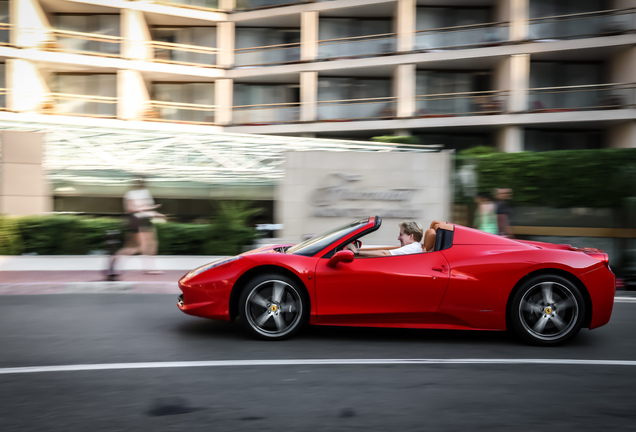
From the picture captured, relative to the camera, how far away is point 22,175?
43.2 feet

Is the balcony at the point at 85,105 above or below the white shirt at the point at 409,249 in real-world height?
above

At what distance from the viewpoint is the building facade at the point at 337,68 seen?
23812 millimetres

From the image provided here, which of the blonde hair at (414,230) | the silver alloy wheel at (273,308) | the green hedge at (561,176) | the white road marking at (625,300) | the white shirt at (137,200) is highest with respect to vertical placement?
the green hedge at (561,176)

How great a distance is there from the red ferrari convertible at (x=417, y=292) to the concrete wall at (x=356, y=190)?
846 cm

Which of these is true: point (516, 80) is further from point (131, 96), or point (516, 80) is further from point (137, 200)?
point (137, 200)

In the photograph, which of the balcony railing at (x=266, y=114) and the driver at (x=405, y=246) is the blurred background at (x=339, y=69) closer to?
the balcony railing at (x=266, y=114)

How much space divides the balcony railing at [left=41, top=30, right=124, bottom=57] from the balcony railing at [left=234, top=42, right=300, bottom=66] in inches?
212

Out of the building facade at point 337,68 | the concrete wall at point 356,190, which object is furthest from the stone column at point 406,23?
the concrete wall at point 356,190

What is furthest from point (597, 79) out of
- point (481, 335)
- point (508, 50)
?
point (481, 335)

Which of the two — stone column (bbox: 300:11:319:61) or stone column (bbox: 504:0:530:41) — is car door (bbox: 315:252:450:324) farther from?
stone column (bbox: 300:11:319:61)

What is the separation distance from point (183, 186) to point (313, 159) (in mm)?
3797

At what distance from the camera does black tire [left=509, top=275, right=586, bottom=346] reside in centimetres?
536

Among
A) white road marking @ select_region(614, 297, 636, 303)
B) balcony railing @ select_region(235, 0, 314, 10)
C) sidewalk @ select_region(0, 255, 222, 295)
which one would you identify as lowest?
white road marking @ select_region(614, 297, 636, 303)

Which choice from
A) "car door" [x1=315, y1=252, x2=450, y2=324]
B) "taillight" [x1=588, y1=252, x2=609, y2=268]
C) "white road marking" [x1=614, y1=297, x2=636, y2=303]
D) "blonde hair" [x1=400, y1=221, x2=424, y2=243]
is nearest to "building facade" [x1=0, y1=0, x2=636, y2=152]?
"white road marking" [x1=614, y1=297, x2=636, y2=303]
